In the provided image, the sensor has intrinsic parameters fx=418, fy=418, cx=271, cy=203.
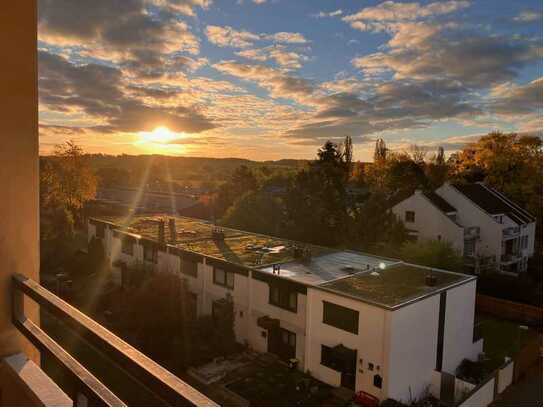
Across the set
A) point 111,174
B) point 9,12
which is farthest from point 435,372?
point 111,174

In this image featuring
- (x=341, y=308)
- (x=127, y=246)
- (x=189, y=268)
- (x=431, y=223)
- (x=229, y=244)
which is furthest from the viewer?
(x=431, y=223)

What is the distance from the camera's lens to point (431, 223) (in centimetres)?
3080

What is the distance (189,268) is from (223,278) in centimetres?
275

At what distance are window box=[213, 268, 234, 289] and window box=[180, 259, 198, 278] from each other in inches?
61.9

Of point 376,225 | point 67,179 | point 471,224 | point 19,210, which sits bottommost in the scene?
point 376,225

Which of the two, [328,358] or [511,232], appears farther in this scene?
[511,232]

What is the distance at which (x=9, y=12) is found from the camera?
103 inches

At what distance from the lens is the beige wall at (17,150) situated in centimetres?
265

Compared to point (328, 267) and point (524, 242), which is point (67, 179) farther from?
point (524, 242)

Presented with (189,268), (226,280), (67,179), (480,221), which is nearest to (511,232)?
(480,221)

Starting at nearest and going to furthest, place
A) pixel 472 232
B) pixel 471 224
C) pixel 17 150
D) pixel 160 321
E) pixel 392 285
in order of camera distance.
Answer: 1. pixel 17 150
2. pixel 392 285
3. pixel 160 321
4. pixel 472 232
5. pixel 471 224

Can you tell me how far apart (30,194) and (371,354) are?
14.0m

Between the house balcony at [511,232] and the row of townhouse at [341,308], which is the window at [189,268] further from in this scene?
the house balcony at [511,232]

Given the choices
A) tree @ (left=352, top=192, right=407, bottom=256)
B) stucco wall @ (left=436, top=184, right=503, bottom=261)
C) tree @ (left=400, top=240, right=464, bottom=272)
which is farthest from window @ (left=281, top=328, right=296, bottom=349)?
stucco wall @ (left=436, top=184, right=503, bottom=261)
